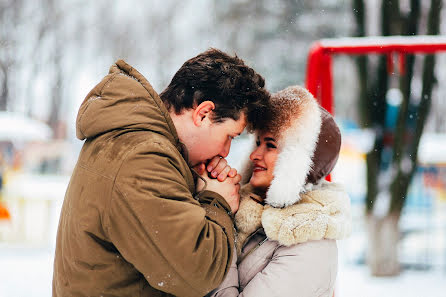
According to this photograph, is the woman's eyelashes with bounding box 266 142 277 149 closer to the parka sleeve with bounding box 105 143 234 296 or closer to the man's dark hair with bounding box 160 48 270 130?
the man's dark hair with bounding box 160 48 270 130

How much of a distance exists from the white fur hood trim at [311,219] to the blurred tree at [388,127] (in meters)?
4.31

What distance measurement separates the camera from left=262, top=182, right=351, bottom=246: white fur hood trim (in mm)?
1696

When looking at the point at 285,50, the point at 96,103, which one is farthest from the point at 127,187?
the point at 285,50

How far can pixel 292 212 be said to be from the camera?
1.77 metres

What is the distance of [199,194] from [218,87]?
15.7 inches

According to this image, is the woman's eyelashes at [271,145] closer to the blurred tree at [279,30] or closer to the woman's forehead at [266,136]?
the woman's forehead at [266,136]

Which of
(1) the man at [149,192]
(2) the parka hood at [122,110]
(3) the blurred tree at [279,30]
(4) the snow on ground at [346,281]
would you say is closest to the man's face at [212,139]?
(1) the man at [149,192]

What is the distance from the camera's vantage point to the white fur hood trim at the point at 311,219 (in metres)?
1.70

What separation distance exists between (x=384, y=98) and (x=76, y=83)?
551 cm

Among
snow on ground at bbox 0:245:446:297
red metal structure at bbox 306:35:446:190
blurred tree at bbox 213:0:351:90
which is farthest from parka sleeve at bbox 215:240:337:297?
blurred tree at bbox 213:0:351:90

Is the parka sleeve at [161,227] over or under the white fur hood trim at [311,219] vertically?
over

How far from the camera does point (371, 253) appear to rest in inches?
241

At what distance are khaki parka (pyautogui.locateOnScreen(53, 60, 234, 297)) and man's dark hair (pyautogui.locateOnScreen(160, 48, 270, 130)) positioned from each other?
0.63 ft

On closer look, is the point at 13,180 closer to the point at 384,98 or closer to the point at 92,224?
the point at 384,98
